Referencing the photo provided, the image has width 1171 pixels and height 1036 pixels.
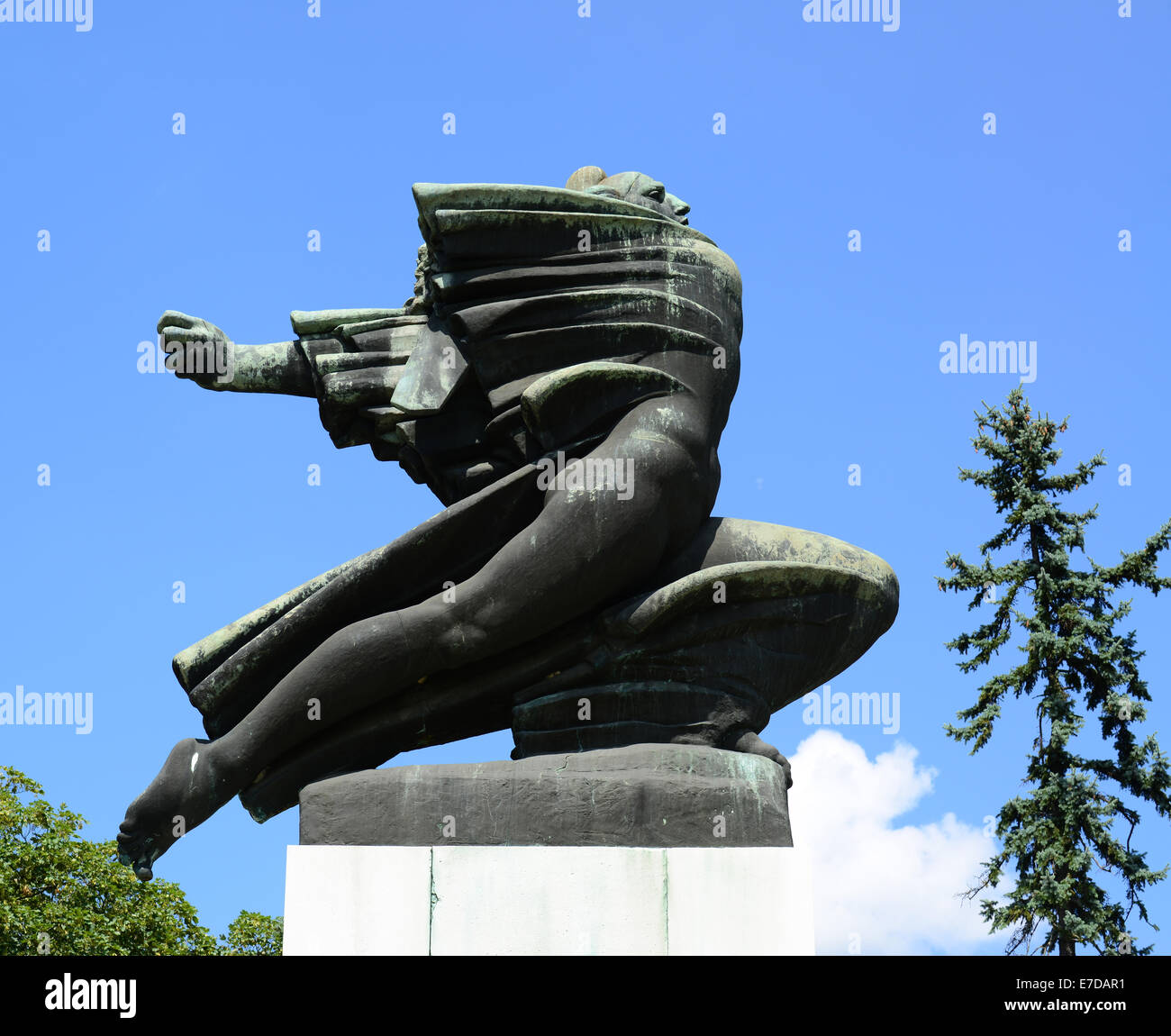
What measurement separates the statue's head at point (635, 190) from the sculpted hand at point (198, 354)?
1.82 m

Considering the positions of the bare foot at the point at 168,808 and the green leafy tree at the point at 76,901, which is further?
the green leafy tree at the point at 76,901

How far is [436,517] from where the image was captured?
6.27 metres

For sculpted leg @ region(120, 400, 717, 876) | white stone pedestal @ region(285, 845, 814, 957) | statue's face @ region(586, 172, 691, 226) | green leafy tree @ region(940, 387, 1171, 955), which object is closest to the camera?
white stone pedestal @ region(285, 845, 814, 957)

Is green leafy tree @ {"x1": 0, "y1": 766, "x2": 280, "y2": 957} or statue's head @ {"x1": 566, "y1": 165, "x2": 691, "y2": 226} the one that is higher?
statue's head @ {"x1": 566, "y1": 165, "x2": 691, "y2": 226}

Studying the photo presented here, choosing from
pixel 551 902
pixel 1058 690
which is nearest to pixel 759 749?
pixel 551 902

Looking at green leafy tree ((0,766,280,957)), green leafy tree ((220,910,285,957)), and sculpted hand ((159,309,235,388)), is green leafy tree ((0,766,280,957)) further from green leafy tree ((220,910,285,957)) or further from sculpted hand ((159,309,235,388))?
sculpted hand ((159,309,235,388))

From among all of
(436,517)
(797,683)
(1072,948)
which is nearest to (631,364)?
(436,517)

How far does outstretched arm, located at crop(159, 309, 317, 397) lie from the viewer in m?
7.00

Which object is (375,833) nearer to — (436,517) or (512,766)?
(512,766)

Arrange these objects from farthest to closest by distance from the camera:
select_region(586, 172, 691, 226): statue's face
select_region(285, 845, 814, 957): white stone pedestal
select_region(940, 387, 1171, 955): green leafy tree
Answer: select_region(940, 387, 1171, 955): green leafy tree → select_region(586, 172, 691, 226): statue's face → select_region(285, 845, 814, 957): white stone pedestal

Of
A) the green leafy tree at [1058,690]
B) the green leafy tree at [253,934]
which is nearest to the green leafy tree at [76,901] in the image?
the green leafy tree at [253,934]

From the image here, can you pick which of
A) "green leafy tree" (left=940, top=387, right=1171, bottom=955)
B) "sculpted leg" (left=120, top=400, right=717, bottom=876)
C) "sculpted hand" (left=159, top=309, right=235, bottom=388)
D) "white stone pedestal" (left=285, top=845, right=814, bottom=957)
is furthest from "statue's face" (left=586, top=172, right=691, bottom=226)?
"green leafy tree" (left=940, top=387, right=1171, bottom=955)

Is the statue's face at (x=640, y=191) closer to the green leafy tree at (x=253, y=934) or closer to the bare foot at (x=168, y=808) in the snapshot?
the bare foot at (x=168, y=808)

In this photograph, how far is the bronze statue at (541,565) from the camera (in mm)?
6047
